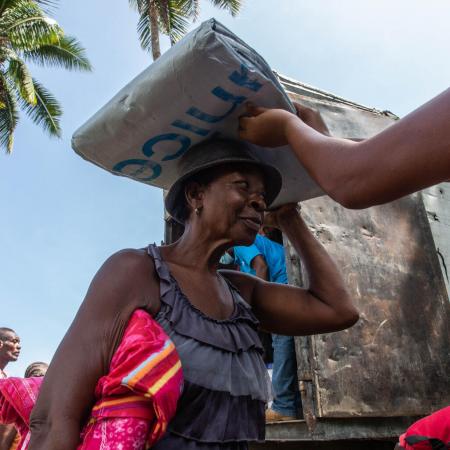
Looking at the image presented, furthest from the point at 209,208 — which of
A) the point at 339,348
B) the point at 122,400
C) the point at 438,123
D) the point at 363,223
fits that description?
the point at 363,223

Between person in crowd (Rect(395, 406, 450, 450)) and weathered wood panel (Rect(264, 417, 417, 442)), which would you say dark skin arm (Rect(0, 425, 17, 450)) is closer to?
weathered wood panel (Rect(264, 417, 417, 442))

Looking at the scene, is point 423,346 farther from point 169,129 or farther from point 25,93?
point 25,93

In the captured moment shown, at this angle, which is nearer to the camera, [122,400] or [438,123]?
[438,123]

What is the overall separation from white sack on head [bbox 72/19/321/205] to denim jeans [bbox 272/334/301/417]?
2108 mm

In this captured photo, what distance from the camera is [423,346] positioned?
3.98m

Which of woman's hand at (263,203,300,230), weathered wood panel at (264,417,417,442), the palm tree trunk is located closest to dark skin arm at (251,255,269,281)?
weathered wood panel at (264,417,417,442)

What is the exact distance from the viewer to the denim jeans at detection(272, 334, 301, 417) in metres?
3.66

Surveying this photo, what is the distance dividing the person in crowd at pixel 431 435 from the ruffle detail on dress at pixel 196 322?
1881 millimetres

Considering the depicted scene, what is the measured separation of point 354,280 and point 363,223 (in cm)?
57

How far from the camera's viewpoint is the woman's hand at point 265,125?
1.54 meters

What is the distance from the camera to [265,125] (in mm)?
1590

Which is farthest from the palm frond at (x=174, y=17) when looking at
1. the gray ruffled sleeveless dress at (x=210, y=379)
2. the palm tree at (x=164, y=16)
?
the gray ruffled sleeveless dress at (x=210, y=379)

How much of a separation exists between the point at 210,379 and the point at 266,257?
2.69 m

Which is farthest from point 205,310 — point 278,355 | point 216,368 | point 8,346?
point 8,346
